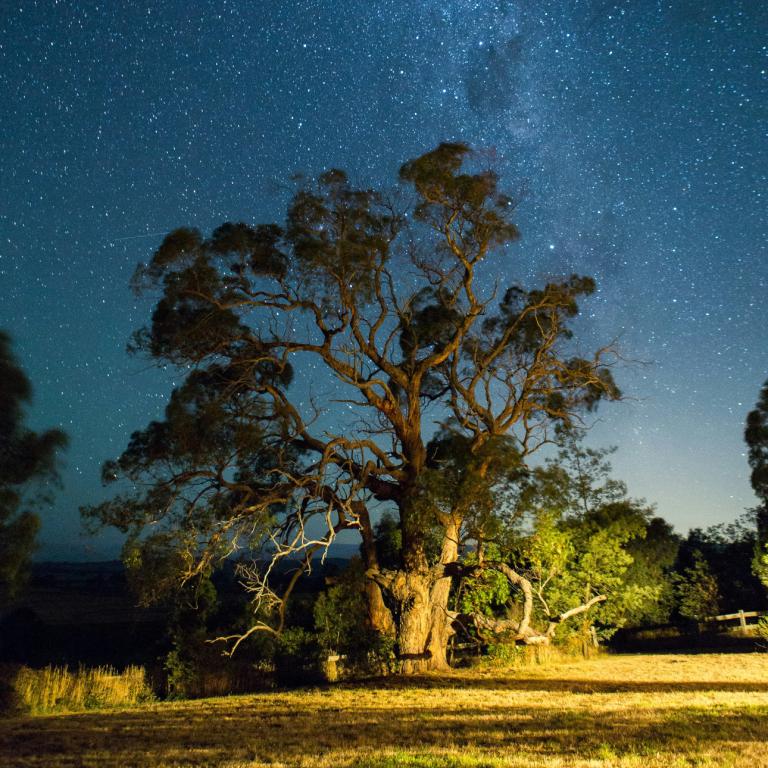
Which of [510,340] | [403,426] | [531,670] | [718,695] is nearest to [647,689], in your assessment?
[718,695]

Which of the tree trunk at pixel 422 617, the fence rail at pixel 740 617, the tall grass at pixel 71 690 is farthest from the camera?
the fence rail at pixel 740 617

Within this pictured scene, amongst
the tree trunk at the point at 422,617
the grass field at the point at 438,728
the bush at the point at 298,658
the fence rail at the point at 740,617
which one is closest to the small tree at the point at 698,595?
the fence rail at the point at 740,617

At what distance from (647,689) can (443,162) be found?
12.6 metres

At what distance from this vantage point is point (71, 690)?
583 inches

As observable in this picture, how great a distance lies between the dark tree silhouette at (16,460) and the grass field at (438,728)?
18.2 ft

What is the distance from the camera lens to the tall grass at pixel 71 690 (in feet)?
46.7

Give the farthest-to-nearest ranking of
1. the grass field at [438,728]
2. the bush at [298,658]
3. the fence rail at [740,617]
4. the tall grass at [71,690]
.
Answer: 1. the fence rail at [740,617]
2. the bush at [298,658]
3. the tall grass at [71,690]
4. the grass field at [438,728]

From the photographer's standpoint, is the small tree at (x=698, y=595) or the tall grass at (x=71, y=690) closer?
the tall grass at (x=71, y=690)

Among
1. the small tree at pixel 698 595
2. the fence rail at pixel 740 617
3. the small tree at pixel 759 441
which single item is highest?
the small tree at pixel 759 441

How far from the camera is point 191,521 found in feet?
52.4

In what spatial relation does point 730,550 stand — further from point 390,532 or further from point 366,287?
point 366,287

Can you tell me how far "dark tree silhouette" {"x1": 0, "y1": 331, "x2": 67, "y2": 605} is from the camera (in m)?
15.9

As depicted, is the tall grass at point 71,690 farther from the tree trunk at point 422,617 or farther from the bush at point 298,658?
the tree trunk at point 422,617

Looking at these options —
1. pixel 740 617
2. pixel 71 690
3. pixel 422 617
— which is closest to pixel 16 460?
pixel 71 690
